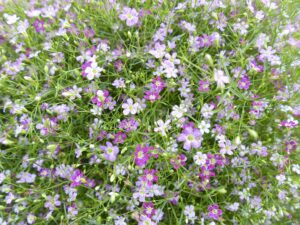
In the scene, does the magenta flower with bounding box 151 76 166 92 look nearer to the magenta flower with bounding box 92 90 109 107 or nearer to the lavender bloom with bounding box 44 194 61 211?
the magenta flower with bounding box 92 90 109 107

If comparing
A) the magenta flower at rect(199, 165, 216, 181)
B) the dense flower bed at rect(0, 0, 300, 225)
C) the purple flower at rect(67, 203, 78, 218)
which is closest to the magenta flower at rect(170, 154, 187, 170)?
the dense flower bed at rect(0, 0, 300, 225)

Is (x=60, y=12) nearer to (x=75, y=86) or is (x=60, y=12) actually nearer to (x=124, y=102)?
(x=75, y=86)

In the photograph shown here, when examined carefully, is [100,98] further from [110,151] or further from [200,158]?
[200,158]

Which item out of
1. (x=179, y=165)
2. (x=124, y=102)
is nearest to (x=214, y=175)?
(x=179, y=165)

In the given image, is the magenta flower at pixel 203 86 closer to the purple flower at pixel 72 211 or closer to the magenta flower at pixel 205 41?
the magenta flower at pixel 205 41

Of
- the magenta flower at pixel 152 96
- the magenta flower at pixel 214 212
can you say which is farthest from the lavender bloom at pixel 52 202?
the magenta flower at pixel 214 212

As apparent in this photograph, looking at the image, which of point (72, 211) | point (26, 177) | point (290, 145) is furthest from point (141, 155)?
point (290, 145)

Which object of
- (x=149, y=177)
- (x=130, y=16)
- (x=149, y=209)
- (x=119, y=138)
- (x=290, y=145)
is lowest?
(x=149, y=209)
